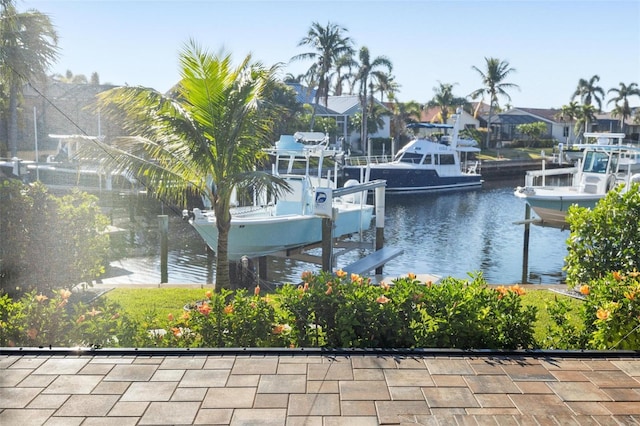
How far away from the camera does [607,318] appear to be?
598 cm

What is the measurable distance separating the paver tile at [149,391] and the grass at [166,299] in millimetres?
3814

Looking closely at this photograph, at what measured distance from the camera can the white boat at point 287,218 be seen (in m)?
14.9

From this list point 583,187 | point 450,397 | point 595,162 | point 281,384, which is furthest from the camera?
point 595,162

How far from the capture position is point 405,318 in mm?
6031

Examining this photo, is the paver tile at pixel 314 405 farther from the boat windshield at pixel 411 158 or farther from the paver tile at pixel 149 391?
the boat windshield at pixel 411 158

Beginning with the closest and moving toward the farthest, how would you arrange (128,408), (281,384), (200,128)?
1. (128,408)
2. (281,384)
3. (200,128)

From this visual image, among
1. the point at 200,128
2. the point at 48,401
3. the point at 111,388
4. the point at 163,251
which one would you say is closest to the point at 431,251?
the point at 163,251

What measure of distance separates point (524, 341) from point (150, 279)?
11.8m

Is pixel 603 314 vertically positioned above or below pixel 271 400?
above

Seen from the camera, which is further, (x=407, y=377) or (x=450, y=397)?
(x=407, y=377)

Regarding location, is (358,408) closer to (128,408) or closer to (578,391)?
(128,408)

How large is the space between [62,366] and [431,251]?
57.1 ft

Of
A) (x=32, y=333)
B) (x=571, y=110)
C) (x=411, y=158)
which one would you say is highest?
(x=571, y=110)

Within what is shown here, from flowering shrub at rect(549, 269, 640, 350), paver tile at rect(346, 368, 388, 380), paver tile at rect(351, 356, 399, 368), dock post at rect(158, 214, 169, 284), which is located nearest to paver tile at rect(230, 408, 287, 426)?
paver tile at rect(346, 368, 388, 380)
